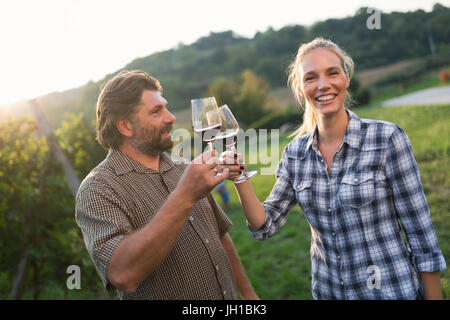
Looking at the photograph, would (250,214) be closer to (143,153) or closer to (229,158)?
(229,158)

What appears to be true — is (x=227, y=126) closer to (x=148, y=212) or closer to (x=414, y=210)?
(x=148, y=212)

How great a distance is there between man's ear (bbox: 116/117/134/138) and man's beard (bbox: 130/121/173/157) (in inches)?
1.0

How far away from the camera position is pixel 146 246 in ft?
5.33

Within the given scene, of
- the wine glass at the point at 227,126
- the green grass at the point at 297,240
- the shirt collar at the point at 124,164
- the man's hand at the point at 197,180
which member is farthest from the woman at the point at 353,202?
the green grass at the point at 297,240

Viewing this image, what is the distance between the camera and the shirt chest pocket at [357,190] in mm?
1935

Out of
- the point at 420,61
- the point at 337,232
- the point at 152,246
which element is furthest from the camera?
the point at 420,61

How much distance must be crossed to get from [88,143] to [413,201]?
4.20 metres

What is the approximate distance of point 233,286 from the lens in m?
2.30

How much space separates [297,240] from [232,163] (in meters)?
4.21

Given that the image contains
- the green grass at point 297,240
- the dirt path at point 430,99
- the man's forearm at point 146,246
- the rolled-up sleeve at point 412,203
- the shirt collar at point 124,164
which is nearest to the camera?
the man's forearm at point 146,246

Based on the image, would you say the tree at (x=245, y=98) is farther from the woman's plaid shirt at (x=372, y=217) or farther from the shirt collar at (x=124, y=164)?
the woman's plaid shirt at (x=372, y=217)

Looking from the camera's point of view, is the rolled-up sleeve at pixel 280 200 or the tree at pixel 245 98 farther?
the tree at pixel 245 98

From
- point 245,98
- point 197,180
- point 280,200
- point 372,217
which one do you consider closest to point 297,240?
point 280,200
